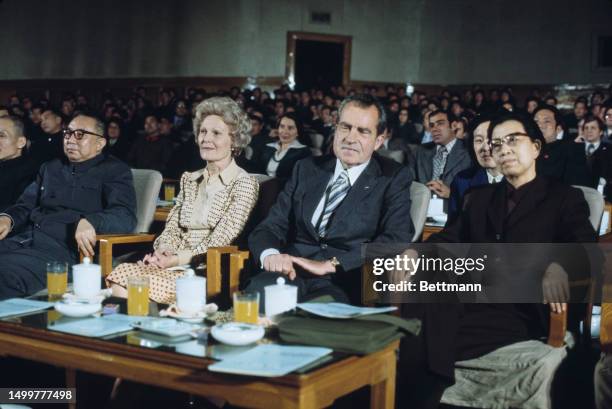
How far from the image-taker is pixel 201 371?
182cm

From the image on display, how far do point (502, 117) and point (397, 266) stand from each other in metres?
0.68

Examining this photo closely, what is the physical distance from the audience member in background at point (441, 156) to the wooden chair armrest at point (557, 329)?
104 inches

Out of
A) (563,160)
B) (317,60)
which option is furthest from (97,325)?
(317,60)

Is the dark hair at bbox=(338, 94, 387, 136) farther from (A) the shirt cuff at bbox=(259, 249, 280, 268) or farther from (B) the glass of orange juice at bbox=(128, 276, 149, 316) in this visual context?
(B) the glass of orange juice at bbox=(128, 276, 149, 316)

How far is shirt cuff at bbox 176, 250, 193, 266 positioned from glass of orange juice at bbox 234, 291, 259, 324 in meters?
1.17

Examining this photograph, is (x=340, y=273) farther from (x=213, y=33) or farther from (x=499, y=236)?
(x=213, y=33)

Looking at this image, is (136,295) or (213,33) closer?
(136,295)

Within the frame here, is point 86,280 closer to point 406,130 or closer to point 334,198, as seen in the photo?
point 334,198

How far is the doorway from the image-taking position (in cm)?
1441

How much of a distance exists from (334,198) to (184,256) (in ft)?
2.25

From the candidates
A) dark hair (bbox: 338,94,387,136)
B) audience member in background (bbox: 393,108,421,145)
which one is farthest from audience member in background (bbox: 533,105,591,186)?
audience member in background (bbox: 393,108,421,145)

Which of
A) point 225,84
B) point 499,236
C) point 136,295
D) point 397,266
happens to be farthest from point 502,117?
point 225,84

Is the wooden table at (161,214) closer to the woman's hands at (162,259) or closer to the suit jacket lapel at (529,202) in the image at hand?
the woman's hands at (162,259)

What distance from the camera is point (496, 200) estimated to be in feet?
9.32
